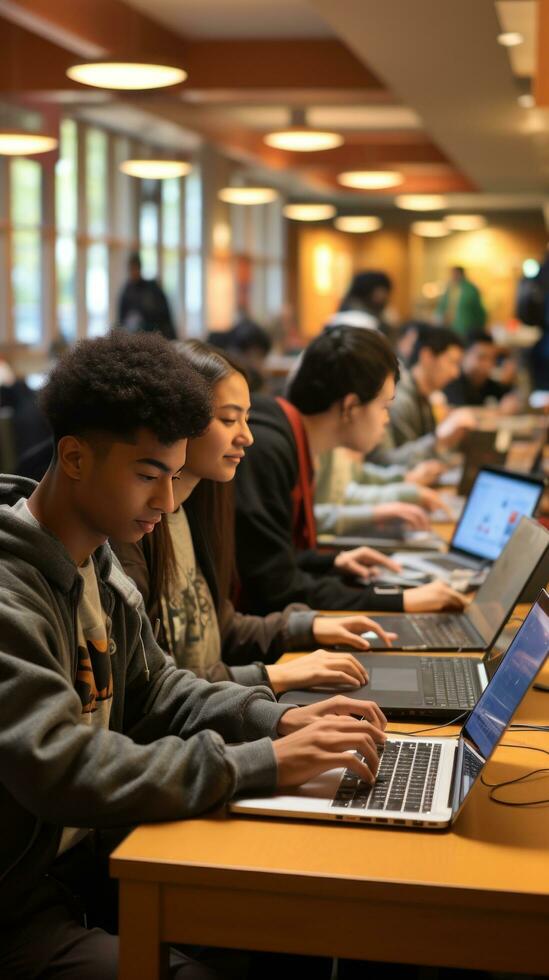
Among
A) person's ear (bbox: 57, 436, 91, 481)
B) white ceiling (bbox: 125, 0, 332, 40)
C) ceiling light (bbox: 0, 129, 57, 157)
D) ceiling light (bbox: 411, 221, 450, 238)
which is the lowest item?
ceiling light (bbox: 411, 221, 450, 238)

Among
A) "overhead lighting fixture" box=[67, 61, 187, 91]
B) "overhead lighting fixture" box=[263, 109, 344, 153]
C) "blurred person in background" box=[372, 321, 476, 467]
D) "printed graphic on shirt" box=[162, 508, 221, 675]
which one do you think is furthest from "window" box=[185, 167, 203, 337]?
"printed graphic on shirt" box=[162, 508, 221, 675]

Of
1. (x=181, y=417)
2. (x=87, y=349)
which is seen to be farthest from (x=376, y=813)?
(x=87, y=349)

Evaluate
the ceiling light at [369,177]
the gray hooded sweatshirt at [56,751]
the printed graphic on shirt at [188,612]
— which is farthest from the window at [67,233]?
the gray hooded sweatshirt at [56,751]

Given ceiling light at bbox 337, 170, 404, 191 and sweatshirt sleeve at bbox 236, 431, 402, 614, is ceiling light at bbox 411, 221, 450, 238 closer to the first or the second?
ceiling light at bbox 337, 170, 404, 191

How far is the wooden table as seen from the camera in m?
1.26

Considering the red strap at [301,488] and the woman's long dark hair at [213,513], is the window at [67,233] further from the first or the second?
the woman's long dark hair at [213,513]

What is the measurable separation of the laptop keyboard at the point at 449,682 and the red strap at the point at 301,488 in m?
0.79

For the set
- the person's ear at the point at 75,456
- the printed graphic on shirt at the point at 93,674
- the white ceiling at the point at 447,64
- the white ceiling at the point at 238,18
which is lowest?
the printed graphic on shirt at the point at 93,674

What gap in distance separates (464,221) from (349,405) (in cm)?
1574

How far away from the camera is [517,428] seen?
623 cm

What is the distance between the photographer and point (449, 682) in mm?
2066

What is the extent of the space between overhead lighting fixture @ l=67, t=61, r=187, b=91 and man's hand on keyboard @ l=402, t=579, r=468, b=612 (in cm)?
350

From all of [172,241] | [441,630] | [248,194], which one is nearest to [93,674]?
[441,630]

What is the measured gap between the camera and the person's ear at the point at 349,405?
2982mm
